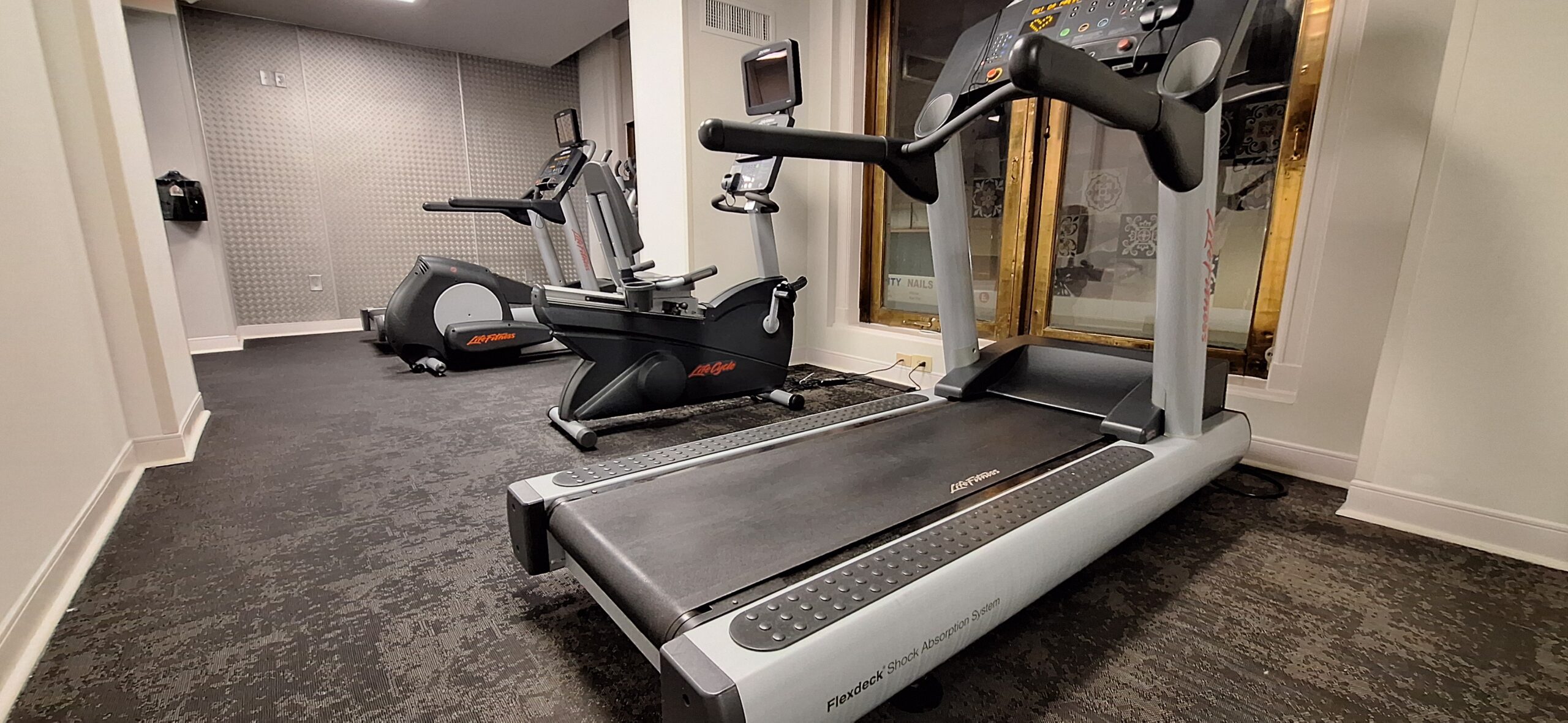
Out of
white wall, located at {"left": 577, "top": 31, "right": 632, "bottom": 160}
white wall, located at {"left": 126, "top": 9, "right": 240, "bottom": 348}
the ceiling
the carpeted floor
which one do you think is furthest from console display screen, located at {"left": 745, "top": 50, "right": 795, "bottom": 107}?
white wall, located at {"left": 126, "top": 9, "right": 240, "bottom": 348}

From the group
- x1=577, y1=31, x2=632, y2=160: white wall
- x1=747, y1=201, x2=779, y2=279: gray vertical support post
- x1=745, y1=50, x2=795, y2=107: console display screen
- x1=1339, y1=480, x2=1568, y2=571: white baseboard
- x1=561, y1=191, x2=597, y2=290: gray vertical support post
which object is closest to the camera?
x1=1339, y1=480, x2=1568, y2=571: white baseboard

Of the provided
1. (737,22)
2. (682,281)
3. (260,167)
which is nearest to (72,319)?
(682,281)

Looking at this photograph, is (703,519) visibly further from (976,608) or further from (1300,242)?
(1300,242)

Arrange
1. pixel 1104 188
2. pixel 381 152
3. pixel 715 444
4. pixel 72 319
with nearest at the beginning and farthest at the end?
pixel 715 444 → pixel 72 319 → pixel 1104 188 → pixel 381 152

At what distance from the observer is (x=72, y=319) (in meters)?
1.78

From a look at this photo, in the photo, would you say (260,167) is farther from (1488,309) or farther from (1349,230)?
(1488,309)

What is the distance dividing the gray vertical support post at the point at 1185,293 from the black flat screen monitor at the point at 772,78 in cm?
168

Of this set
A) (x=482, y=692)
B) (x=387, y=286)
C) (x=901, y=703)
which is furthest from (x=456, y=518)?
(x=387, y=286)

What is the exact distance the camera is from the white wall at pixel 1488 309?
1460 mm

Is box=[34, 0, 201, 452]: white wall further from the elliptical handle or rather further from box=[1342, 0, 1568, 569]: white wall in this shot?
box=[1342, 0, 1568, 569]: white wall

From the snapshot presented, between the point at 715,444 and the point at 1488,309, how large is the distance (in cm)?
206

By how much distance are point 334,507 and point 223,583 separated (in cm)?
41

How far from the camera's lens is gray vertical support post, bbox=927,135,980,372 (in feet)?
6.35

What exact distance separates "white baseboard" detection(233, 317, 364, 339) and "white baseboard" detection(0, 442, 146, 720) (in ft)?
13.2
